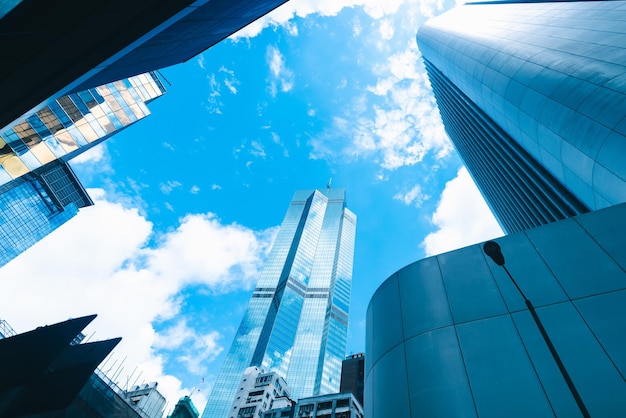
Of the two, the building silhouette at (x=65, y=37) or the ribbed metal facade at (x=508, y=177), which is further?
the ribbed metal facade at (x=508, y=177)

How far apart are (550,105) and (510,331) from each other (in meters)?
20.5

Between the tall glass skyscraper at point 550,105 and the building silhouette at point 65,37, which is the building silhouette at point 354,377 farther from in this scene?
the building silhouette at point 65,37

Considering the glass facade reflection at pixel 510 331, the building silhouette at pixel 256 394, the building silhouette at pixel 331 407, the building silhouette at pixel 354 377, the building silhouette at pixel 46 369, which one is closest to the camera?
the glass facade reflection at pixel 510 331

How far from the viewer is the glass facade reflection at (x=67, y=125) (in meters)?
40.6

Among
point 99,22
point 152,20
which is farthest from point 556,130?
point 99,22

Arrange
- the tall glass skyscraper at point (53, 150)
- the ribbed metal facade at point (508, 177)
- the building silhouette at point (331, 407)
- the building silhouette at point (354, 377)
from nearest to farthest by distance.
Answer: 1. the ribbed metal facade at point (508, 177)
2. the tall glass skyscraper at point (53, 150)
3. the building silhouette at point (331, 407)
4. the building silhouette at point (354, 377)

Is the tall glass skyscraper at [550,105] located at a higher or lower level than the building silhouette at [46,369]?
higher

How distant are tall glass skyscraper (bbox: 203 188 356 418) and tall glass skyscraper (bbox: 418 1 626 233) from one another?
110748mm

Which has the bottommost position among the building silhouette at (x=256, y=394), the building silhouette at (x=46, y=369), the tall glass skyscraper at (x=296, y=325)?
the building silhouette at (x=46, y=369)

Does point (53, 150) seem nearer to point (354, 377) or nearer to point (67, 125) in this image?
point (67, 125)

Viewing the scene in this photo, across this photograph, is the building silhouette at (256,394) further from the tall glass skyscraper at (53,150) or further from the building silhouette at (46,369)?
the building silhouette at (46,369)

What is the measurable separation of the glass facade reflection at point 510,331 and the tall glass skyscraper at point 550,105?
8435 millimetres

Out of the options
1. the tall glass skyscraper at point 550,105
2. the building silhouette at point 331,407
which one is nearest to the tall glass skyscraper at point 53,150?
the tall glass skyscraper at point 550,105

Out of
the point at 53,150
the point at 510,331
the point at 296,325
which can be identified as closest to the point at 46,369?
the point at 510,331
